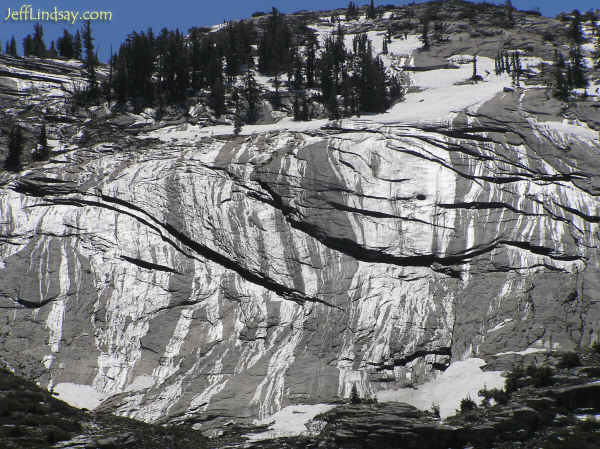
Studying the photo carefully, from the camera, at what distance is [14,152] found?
133ft

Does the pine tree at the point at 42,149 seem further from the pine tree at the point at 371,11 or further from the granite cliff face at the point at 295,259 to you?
the pine tree at the point at 371,11

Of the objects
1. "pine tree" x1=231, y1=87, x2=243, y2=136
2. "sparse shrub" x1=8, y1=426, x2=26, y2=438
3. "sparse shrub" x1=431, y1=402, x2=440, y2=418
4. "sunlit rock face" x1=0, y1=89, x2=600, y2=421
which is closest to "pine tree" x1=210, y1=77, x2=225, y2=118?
"pine tree" x1=231, y1=87, x2=243, y2=136

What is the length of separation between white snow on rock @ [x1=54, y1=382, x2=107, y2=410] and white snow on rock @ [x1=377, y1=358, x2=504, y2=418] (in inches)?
585

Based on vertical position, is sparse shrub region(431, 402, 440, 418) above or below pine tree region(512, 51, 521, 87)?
below

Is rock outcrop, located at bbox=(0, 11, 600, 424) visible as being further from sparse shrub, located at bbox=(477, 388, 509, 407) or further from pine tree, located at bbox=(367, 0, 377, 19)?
pine tree, located at bbox=(367, 0, 377, 19)

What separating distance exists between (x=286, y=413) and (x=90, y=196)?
20659mm

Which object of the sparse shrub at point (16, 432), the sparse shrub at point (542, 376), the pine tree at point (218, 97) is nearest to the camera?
the sparse shrub at point (16, 432)

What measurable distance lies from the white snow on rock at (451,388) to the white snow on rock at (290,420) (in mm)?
3730

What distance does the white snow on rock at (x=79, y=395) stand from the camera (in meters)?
27.4

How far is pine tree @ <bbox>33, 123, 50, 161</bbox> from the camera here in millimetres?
40897

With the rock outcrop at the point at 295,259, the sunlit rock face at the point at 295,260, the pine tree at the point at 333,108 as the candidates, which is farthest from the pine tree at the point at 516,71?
the pine tree at the point at 333,108

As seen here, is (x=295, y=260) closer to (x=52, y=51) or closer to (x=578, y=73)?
(x=578, y=73)

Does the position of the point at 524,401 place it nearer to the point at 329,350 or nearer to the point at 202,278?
the point at 329,350

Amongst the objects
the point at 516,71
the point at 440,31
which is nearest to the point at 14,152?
the point at 516,71
